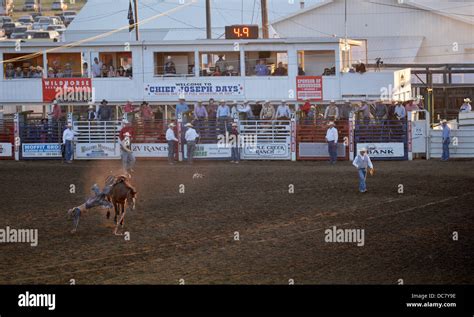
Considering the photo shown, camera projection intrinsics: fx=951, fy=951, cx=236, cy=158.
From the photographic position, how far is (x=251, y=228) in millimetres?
16891

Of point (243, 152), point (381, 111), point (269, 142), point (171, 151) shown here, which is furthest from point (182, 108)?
point (381, 111)

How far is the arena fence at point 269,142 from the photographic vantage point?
99.1 feet

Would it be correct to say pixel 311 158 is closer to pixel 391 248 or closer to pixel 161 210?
pixel 161 210

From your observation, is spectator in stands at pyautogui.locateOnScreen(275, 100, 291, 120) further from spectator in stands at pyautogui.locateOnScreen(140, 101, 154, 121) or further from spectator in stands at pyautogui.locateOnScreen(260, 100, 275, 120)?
spectator in stands at pyautogui.locateOnScreen(140, 101, 154, 121)

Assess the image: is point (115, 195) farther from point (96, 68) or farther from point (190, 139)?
point (96, 68)

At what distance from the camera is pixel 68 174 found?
26.5 m

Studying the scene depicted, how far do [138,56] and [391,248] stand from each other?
19539 mm

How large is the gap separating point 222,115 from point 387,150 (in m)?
5.41

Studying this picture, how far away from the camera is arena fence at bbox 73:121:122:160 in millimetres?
31141

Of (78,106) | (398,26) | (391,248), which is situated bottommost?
(391,248)

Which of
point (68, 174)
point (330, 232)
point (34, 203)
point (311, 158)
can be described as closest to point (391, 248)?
point (330, 232)

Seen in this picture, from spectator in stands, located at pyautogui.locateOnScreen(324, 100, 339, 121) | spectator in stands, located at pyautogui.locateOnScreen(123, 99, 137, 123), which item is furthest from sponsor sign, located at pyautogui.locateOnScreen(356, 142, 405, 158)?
spectator in stands, located at pyautogui.locateOnScreen(123, 99, 137, 123)

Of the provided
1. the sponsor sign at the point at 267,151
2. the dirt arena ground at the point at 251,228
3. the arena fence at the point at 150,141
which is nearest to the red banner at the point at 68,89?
the arena fence at the point at 150,141
